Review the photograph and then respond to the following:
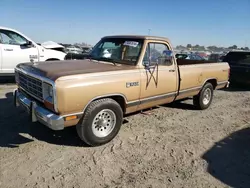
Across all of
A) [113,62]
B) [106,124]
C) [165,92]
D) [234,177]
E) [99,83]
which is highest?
[113,62]

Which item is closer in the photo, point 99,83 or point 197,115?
point 99,83

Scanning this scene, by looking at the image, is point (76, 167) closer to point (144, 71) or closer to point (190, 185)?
point (190, 185)

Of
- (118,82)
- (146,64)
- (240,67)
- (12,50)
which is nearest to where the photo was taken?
(118,82)

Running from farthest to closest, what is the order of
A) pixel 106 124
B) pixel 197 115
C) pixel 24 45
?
pixel 24 45 < pixel 197 115 < pixel 106 124

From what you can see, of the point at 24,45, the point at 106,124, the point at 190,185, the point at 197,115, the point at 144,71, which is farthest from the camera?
the point at 24,45

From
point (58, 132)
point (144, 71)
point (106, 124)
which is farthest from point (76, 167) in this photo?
point (144, 71)

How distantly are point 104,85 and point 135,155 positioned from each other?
127 centimetres

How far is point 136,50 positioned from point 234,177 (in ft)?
9.17

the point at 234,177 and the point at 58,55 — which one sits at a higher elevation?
the point at 58,55

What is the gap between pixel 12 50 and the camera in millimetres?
7617

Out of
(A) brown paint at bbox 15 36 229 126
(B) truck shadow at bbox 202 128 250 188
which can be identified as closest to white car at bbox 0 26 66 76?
(A) brown paint at bbox 15 36 229 126

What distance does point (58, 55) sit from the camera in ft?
28.6

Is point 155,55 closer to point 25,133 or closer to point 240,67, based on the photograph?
point 25,133

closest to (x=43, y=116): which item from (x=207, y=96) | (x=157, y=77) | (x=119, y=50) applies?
(x=119, y=50)
